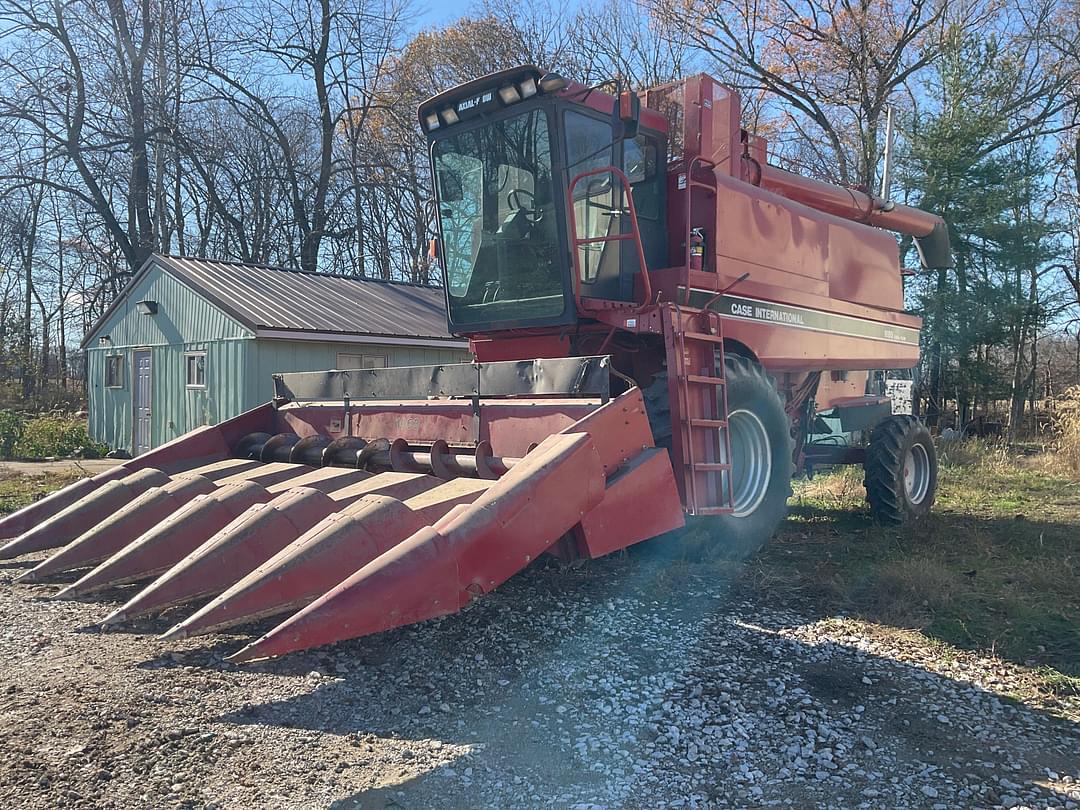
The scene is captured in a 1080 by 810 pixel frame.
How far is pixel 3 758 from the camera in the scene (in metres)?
3.01

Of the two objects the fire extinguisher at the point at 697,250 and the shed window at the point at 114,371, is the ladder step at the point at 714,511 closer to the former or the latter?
the fire extinguisher at the point at 697,250

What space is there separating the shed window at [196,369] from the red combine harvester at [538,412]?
1019cm

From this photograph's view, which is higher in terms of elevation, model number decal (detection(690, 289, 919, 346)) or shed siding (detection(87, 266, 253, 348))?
shed siding (detection(87, 266, 253, 348))

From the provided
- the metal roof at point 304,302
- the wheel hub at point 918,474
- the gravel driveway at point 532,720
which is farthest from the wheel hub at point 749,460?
the metal roof at point 304,302

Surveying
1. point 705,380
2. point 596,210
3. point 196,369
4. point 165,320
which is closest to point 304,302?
point 196,369

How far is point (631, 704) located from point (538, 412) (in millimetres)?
1669

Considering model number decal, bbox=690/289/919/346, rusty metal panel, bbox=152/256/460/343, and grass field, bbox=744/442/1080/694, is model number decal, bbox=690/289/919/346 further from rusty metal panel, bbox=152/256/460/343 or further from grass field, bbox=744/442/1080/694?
rusty metal panel, bbox=152/256/460/343

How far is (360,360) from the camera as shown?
53.8ft

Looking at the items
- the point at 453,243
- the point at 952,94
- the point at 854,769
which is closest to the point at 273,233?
the point at 952,94

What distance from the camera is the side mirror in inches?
202

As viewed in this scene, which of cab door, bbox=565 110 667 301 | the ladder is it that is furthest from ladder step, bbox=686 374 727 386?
cab door, bbox=565 110 667 301

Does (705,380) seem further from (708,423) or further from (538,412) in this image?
(538,412)

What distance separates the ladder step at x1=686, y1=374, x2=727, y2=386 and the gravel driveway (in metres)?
1.44

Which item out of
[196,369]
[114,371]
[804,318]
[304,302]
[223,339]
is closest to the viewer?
[804,318]
